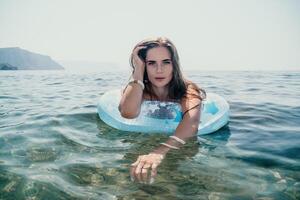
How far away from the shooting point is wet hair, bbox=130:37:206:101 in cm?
465

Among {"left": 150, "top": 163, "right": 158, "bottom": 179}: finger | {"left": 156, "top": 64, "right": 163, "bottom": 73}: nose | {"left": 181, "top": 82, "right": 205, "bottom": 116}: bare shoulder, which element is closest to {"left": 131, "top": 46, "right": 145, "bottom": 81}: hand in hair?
{"left": 156, "top": 64, "right": 163, "bottom": 73}: nose

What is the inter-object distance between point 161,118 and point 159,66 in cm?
93

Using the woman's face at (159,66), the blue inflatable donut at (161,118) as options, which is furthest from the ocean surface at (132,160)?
the woman's face at (159,66)

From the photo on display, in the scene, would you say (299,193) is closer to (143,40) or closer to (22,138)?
(143,40)

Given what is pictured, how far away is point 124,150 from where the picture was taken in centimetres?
419

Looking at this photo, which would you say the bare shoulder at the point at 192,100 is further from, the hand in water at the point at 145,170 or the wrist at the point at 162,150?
the hand in water at the point at 145,170

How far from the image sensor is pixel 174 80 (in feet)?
16.4

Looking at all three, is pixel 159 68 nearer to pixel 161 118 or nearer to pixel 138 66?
pixel 138 66

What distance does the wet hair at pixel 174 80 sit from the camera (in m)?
4.65

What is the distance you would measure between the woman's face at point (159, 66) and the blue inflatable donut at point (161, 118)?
19.7 inches

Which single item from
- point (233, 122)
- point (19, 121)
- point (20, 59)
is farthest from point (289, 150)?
point (20, 59)

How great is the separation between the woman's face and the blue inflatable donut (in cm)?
50

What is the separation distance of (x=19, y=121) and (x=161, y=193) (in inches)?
162

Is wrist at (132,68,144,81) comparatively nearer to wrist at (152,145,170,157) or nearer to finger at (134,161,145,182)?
wrist at (152,145,170,157)
